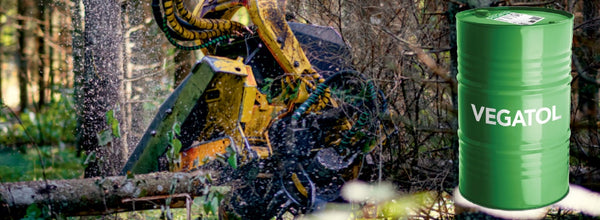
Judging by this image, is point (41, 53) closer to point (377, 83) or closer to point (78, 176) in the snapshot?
point (78, 176)

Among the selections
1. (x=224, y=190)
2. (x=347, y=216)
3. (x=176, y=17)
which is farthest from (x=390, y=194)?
(x=176, y=17)

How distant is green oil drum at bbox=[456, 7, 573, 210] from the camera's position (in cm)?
266

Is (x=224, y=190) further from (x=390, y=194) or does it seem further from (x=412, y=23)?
(x=412, y=23)

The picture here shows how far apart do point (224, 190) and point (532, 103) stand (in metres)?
2.15

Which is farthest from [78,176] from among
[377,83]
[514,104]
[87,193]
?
[514,104]

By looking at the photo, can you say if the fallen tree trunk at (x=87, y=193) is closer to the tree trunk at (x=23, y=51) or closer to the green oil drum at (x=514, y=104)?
the green oil drum at (x=514, y=104)

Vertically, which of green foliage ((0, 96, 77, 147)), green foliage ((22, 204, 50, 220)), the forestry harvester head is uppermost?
the forestry harvester head

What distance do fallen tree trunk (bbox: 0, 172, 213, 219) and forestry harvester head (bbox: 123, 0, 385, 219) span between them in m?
0.30

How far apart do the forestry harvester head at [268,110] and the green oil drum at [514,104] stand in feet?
4.45

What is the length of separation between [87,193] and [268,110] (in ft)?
4.26

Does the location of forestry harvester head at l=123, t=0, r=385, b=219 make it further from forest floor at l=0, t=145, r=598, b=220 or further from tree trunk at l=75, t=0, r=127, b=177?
tree trunk at l=75, t=0, r=127, b=177

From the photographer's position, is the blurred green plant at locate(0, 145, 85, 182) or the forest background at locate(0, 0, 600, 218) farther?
the blurred green plant at locate(0, 145, 85, 182)

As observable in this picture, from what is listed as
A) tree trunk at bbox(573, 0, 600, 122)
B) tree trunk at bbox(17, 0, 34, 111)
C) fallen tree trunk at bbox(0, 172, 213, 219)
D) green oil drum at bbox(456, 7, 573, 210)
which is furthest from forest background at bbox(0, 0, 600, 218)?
tree trunk at bbox(17, 0, 34, 111)

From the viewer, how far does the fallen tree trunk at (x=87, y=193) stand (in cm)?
398
